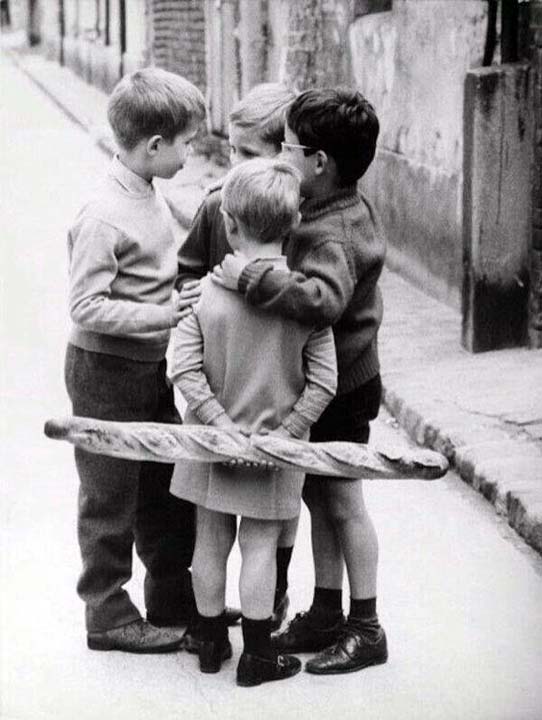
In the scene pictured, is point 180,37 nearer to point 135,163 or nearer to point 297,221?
point 135,163

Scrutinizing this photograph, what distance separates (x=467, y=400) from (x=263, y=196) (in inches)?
126

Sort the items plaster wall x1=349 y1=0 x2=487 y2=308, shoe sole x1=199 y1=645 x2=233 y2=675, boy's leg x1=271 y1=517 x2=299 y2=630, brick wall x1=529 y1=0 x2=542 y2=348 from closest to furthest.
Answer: shoe sole x1=199 y1=645 x2=233 y2=675
boy's leg x1=271 y1=517 x2=299 y2=630
brick wall x1=529 y1=0 x2=542 y2=348
plaster wall x1=349 y1=0 x2=487 y2=308

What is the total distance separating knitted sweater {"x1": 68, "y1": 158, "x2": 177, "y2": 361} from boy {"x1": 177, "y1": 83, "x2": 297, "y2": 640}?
0.07 meters

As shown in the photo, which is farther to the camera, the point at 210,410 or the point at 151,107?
the point at 151,107

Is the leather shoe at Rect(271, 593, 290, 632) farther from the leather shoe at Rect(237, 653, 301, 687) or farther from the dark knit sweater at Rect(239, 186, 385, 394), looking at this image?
the dark knit sweater at Rect(239, 186, 385, 394)

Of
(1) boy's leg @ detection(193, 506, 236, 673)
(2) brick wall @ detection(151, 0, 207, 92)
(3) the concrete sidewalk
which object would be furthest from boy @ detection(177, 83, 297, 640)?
(2) brick wall @ detection(151, 0, 207, 92)

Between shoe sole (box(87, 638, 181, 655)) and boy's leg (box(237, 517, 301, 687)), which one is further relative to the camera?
shoe sole (box(87, 638, 181, 655))

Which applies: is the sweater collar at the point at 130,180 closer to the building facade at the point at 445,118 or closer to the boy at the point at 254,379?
the boy at the point at 254,379

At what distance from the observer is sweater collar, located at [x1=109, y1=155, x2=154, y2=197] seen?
3994mm

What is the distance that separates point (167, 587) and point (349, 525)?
1.97 ft

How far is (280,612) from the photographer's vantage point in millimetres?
4383

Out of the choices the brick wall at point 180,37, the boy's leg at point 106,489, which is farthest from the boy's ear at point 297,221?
the brick wall at point 180,37

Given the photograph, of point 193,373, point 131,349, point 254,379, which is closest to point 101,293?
point 131,349

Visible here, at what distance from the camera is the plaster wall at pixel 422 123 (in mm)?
8836
